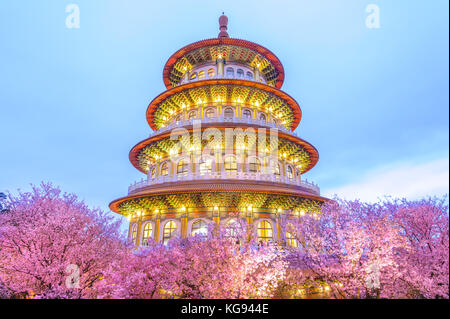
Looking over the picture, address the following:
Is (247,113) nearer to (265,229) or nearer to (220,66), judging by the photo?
(220,66)

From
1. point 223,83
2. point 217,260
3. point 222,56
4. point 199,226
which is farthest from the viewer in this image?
point 222,56

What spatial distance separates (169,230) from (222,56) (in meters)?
24.2

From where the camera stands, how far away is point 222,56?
36.3m

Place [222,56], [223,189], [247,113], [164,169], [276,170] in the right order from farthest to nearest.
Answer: [222,56] → [247,113] → [164,169] → [276,170] → [223,189]

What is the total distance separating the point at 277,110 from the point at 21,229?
94.8 feet

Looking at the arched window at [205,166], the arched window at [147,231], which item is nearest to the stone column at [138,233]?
the arched window at [147,231]

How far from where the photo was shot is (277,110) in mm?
34500

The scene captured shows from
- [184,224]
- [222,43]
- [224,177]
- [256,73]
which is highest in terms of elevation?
[222,43]

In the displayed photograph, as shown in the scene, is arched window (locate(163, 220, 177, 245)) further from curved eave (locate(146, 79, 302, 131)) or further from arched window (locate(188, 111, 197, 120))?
curved eave (locate(146, 79, 302, 131))

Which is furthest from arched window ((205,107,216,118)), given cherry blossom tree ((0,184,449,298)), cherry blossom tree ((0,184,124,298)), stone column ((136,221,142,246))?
cherry blossom tree ((0,184,124,298))

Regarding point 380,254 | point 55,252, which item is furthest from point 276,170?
point 55,252

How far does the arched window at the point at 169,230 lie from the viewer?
83.9 ft

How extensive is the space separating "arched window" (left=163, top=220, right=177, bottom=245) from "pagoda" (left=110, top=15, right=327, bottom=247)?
0.34 feet

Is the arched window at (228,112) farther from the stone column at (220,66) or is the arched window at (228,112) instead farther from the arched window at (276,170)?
the arched window at (276,170)
